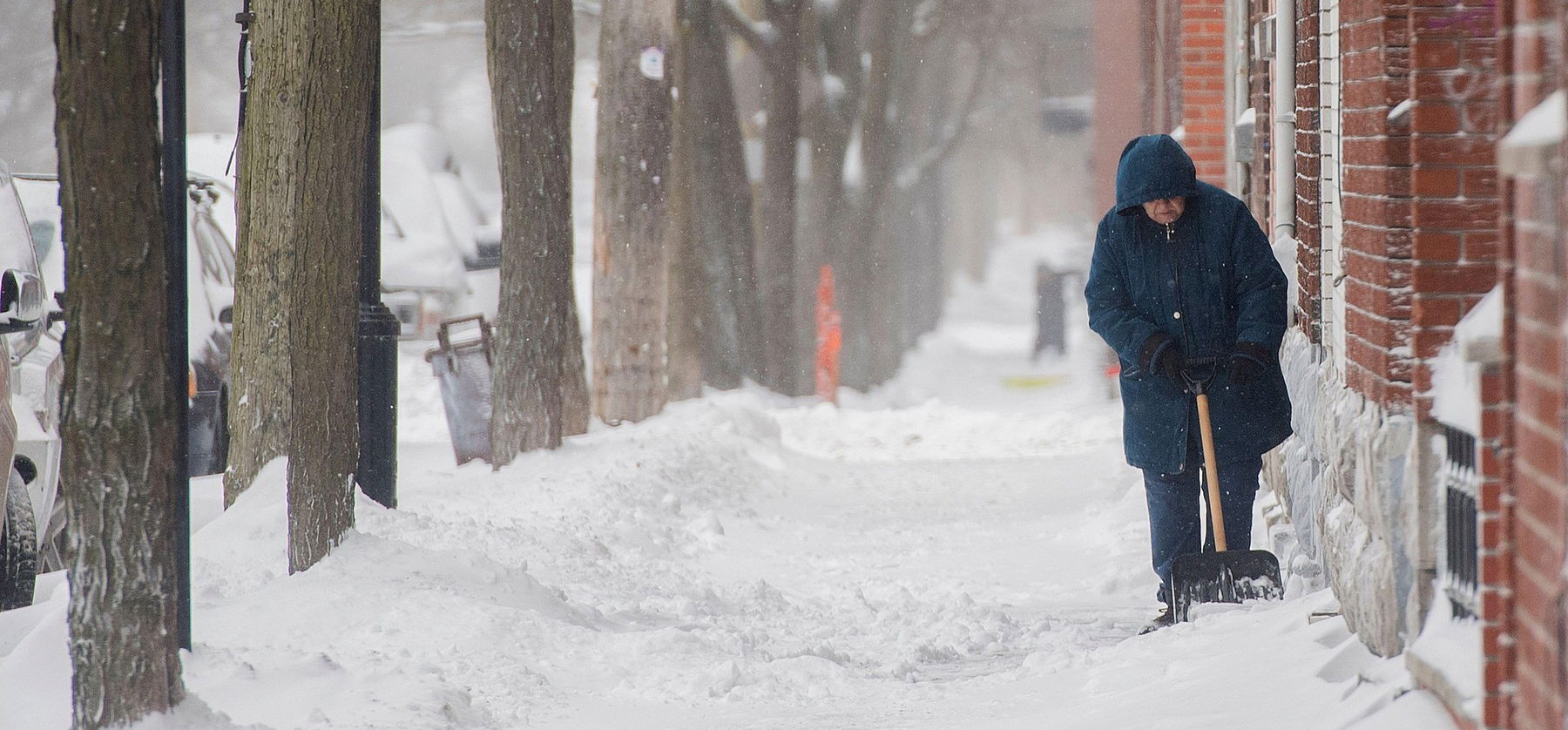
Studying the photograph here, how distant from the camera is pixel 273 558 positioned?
21.5ft

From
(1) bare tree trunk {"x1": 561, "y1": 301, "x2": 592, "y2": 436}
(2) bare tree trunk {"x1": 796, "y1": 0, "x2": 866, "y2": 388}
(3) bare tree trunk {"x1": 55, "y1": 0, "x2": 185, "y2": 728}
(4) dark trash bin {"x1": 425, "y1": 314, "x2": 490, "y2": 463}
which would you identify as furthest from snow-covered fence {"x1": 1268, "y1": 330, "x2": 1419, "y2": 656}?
(2) bare tree trunk {"x1": 796, "y1": 0, "x2": 866, "y2": 388}

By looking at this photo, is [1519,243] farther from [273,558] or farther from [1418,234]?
[273,558]

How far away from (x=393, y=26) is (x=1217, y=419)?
52.2 ft

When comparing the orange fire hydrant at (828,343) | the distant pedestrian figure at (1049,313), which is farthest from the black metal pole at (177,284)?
the distant pedestrian figure at (1049,313)

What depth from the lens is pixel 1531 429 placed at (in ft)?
10.4

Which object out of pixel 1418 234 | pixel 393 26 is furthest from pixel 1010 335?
pixel 1418 234

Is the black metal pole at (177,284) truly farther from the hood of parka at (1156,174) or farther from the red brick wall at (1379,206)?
the red brick wall at (1379,206)

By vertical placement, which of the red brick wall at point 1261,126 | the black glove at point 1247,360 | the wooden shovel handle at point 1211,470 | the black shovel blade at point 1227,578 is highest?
the red brick wall at point 1261,126

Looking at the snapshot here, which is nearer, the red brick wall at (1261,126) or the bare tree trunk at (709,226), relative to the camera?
the red brick wall at (1261,126)

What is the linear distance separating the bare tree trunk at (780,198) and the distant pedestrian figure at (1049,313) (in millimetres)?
10188

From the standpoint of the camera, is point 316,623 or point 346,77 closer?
point 316,623

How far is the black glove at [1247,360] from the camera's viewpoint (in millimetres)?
5785

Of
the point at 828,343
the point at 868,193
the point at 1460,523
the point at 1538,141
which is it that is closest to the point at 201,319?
the point at 1460,523

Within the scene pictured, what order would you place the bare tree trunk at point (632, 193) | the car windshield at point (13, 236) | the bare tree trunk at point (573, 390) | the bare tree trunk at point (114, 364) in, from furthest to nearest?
the bare tree trunk at point (632, 193)
the bare tree trunk at point (573, 390)
the car windshield at point (13, 236)
the bare tree trunk at point (114, 364)
